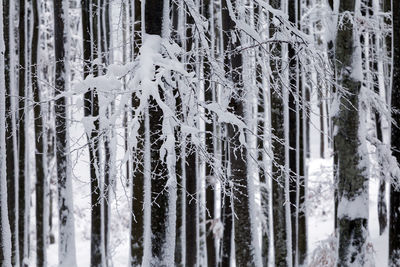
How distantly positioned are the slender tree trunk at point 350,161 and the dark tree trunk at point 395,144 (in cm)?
183

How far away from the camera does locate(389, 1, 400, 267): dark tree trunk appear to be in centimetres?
1002

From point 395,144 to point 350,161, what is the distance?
99.2 inches

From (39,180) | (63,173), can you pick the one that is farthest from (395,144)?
(39,180)

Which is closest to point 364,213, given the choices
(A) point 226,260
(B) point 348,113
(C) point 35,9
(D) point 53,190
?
(B) point 348,113

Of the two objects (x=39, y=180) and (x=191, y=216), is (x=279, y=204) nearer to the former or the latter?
(x=191, y=216)

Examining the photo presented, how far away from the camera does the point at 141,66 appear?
661cm

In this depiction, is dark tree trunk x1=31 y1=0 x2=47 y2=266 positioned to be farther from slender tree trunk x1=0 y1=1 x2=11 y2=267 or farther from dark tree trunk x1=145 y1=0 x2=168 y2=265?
dark tree trunk x1=145 y1=0 x2=168 y2=265

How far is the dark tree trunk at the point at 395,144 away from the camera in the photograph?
10016mm

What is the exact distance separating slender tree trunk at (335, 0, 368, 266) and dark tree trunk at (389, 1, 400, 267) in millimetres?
1832

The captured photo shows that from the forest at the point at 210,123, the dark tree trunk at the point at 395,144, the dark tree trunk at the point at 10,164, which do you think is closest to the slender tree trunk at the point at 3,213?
the forest at the point at 210,123

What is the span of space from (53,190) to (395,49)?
2270cm

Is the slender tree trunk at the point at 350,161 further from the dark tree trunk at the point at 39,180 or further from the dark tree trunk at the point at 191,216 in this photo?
the dark tree trunk at the point at 39,180

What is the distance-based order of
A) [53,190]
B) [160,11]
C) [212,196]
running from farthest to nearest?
[53,190], [212,196], [160,11]

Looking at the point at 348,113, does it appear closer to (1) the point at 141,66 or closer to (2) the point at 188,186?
(1) the point at 141,66
